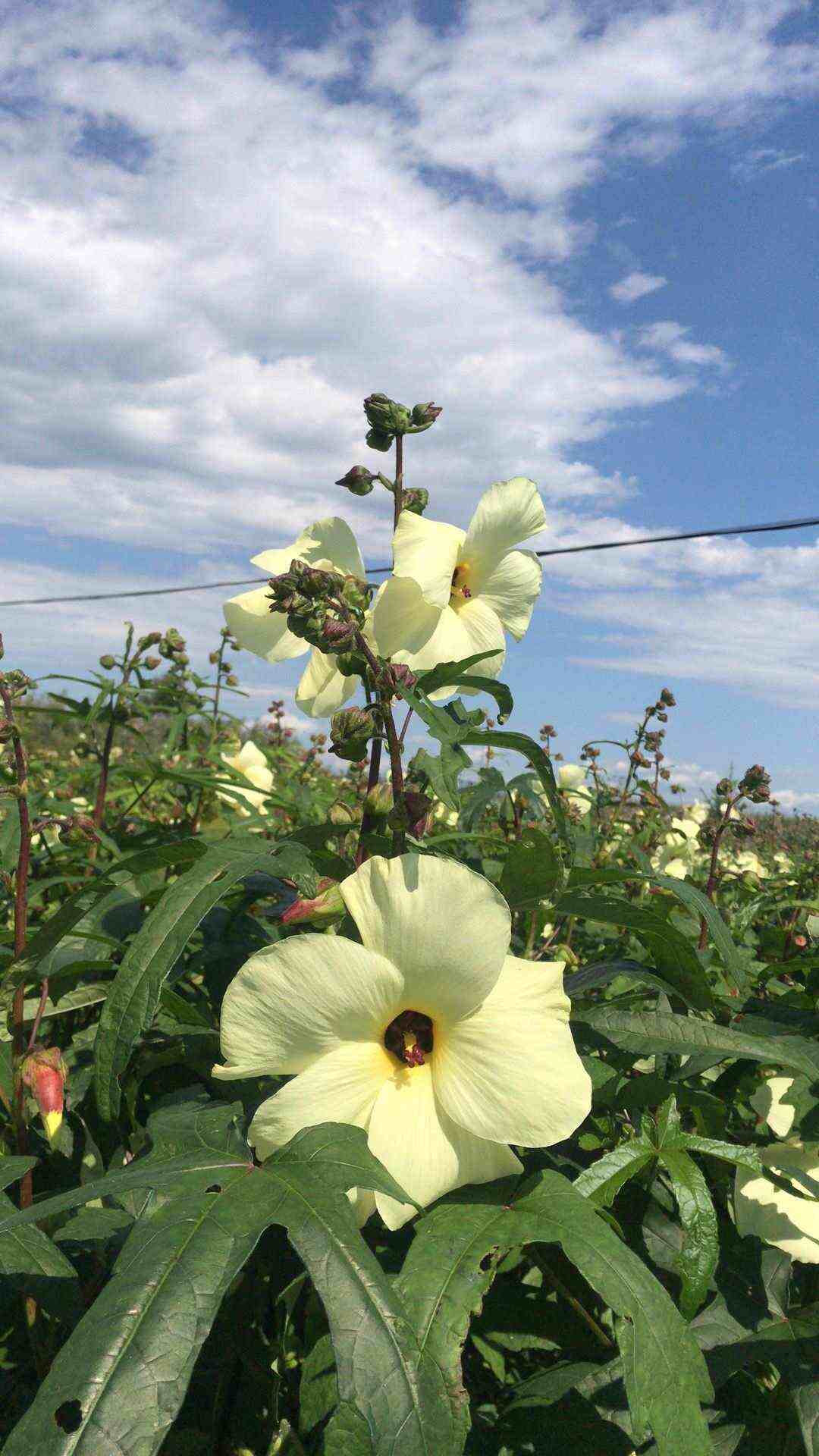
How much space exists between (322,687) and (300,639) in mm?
118

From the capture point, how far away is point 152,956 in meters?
1.30

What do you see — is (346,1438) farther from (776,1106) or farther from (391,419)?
(391,419)

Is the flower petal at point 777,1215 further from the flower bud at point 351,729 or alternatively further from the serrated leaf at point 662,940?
the flower bud at point 351,729

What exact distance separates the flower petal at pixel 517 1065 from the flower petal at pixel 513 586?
810 millimetres

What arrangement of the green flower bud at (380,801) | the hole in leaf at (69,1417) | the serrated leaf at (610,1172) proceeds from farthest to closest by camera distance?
1. the green flower bud at (380,801)
2. the serrated leaf at (610,1172)
3. the hole in leaf at (69,1417)

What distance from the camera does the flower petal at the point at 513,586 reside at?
1923 mm

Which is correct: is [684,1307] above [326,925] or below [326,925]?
below

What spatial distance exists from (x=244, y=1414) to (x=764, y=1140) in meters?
1.06

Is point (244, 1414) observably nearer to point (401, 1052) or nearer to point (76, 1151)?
point (76, 1151)

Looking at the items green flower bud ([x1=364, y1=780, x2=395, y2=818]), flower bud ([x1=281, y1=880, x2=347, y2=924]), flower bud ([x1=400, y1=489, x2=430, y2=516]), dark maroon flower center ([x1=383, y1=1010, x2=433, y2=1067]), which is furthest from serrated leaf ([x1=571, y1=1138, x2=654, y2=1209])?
flower bud ([x1=400, y1=489, x2=430, y2=516])

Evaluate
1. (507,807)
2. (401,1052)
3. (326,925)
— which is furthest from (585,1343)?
(507,807)

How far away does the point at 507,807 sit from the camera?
9.98ft

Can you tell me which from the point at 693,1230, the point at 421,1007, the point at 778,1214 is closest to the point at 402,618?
the point at 421,1007

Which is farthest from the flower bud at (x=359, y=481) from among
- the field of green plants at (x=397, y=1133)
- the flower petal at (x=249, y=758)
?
the flower petal at (x=249, y=758)
